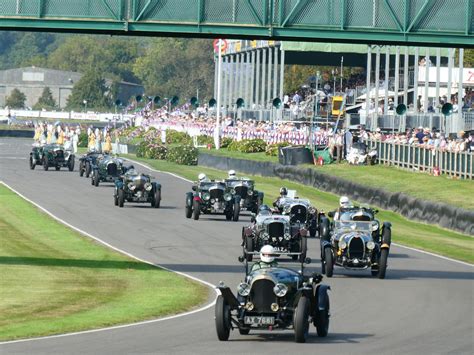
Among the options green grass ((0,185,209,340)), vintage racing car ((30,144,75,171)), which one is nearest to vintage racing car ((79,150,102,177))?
vintage racing car ((30,144,75,171))

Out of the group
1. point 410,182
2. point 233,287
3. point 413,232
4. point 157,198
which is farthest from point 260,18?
point 410,182

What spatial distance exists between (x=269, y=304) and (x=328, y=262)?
7.73 meters

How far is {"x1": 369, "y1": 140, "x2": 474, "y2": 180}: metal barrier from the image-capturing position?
44.6 m

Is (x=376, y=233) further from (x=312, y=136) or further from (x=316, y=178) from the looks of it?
(x=312, y=136)

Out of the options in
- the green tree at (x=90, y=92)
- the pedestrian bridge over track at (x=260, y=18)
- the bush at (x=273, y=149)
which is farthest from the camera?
the green tree at (x=90, y=92)

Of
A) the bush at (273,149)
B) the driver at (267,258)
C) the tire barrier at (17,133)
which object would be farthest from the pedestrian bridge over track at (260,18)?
the tire barrier at (17,133)

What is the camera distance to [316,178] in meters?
51.4

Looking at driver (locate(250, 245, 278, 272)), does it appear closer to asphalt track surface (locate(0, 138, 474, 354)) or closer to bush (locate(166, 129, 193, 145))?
asphalt track surface (locate(0, 138, 474, 354))

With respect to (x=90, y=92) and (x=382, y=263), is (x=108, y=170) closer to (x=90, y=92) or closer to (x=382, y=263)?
(x=382, y=263)

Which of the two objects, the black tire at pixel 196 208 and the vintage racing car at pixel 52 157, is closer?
the black tire at pixel 196 208

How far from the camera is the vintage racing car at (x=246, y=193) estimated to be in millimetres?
38875

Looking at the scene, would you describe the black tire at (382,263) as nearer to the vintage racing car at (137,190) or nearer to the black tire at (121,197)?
the vintage racing car at (137,190)

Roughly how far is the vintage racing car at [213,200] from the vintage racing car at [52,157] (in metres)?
24.9

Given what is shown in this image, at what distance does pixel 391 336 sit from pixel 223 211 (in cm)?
2022
